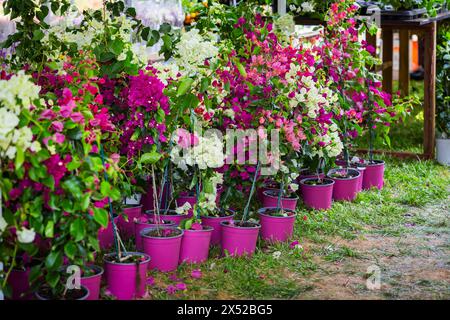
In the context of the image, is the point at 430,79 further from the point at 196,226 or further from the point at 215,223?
the point at 196,226

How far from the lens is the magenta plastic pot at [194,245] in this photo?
11.1ft

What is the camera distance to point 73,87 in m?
3.04

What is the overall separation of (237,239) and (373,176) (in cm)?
178

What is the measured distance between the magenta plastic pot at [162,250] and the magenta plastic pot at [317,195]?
1.29 metres

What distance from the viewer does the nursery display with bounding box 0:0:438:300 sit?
101 inches

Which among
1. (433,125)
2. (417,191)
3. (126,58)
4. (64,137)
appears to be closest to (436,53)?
(433,125)

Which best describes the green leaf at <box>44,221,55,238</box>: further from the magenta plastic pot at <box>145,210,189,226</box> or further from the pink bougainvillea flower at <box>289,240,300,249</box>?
the pink bougainvillea flower at <box>289,240,300,249</box>

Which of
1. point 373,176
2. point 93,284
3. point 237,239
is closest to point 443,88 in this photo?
point 373,176

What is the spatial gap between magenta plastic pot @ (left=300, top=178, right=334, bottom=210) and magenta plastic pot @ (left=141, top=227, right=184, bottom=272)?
4.24 ft

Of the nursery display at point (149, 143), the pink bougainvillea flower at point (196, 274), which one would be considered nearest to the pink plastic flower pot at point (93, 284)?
the nursery display at point (149, 143)

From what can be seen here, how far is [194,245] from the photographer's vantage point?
3.41 metres
